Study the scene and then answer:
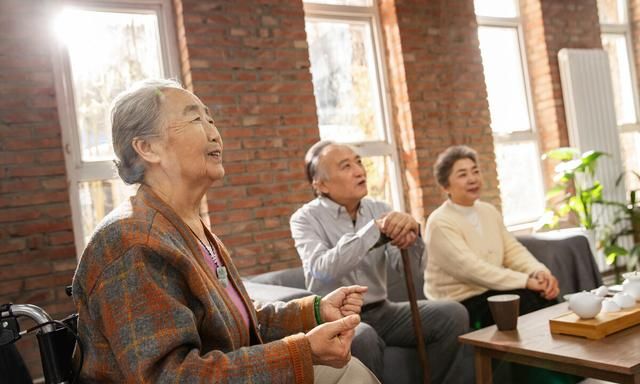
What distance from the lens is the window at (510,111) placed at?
16.2 ft

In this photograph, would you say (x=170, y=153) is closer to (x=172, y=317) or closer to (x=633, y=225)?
(x=172, y=317)

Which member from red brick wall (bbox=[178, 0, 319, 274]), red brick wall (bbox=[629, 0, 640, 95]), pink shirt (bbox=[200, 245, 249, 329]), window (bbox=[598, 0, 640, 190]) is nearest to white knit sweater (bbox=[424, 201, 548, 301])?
red brick wall (bbox=[178, 0, 319, 274])

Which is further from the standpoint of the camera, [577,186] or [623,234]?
[623,234]

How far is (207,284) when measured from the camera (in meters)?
1.21

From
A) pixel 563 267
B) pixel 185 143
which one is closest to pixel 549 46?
pixel 563 267

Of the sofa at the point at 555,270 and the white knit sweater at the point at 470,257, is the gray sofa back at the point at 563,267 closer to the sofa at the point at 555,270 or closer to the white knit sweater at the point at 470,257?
the sofa at the point at 555,270

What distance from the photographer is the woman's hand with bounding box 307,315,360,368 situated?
116 cm

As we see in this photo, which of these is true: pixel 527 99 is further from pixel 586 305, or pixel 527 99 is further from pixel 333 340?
pixel 333 340

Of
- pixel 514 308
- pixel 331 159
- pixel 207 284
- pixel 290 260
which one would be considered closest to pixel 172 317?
pixel 207 284

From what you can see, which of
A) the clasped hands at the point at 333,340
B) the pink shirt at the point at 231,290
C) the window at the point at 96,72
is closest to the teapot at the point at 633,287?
the clasped hands at the point at 333,340

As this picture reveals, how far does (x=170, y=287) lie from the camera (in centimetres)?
111

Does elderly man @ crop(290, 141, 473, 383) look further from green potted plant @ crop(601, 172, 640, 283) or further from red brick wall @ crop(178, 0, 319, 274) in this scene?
green potted plant @ crop(601, 172, 640, 283)

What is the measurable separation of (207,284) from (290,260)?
249 cm

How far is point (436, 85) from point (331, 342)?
11.5 feet
